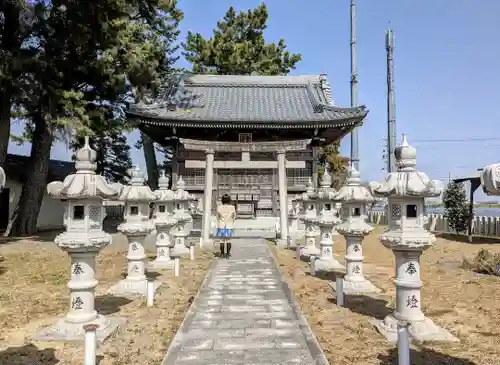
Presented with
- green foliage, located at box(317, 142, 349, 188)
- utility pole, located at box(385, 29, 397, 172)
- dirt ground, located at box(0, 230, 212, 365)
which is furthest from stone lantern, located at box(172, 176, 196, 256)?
green foliage, located at box(317, 142, 349, 188)

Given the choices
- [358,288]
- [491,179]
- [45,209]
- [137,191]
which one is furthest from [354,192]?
[45,209]

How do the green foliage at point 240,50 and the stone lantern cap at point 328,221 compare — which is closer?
the stone lantern cap at point 328,221

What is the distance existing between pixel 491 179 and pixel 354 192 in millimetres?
5104

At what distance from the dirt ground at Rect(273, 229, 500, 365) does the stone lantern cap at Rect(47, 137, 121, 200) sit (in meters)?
3.92

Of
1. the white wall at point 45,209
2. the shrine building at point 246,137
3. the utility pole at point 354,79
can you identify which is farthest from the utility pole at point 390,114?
the white wall at point 45,209

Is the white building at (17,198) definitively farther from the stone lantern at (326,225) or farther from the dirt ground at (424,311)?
the dirt ground at (424,311)

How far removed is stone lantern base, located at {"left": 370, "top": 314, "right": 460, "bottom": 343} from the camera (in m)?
5.91

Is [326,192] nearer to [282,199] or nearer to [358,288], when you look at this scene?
[358,288]

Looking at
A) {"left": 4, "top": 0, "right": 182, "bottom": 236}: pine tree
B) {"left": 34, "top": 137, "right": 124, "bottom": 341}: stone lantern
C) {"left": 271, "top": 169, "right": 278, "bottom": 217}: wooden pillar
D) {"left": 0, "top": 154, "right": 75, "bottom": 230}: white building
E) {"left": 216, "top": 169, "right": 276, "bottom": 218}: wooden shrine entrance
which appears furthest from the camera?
{"left": 0, "top": 154, "right": 75, "bottom": 230}: white building

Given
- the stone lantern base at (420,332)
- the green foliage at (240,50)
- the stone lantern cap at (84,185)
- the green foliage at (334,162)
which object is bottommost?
the stone lantern base at (420,332)

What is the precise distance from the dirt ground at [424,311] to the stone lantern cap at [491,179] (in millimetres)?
2313

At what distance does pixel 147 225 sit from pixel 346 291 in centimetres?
461

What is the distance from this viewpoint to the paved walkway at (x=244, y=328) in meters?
5.22

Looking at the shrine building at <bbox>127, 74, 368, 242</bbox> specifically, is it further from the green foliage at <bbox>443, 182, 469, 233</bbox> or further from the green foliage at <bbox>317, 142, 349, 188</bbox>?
the green foliage at <bbox>317, 142, 349, 188</bbox>
